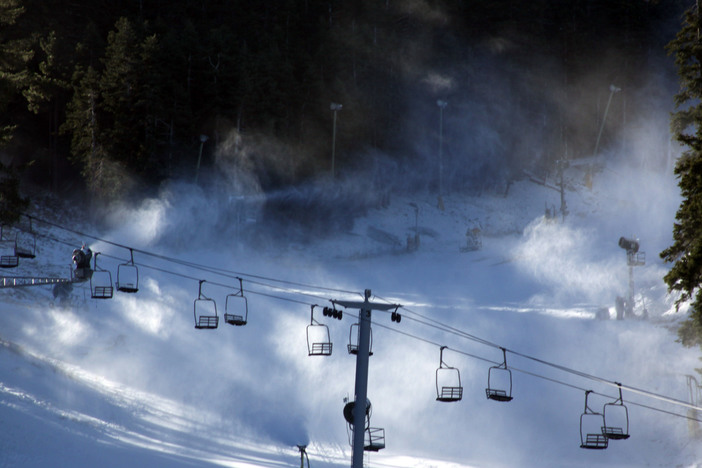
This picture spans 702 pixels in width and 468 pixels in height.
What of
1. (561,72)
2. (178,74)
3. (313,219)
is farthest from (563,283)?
(561,72)

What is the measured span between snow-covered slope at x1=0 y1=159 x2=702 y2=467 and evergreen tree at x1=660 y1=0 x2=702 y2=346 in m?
9.60

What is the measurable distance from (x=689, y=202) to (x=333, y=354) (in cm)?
2222

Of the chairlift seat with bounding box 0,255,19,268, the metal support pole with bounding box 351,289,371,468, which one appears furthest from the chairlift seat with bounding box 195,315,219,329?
the chairlift seat with bounding box 0,255,19,268

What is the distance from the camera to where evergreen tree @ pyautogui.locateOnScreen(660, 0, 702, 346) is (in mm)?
19734

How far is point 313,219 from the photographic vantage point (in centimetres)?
5956

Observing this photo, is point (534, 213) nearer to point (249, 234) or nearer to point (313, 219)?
point (313, 219)

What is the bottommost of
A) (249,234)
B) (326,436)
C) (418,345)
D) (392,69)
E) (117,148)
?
(326,436)

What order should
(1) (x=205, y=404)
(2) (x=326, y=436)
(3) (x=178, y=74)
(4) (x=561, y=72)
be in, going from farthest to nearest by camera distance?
(4) (x=561, y=72)
(3) (x=178, y=74)
(1) (x=205, y=404)
(2) (x=326, y=436)

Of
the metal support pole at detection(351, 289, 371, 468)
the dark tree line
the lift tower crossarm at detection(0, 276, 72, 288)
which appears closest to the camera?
the metal support pole at detection(351, 289, 371, 468)

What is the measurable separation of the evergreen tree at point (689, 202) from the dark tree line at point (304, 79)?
97.3 ft

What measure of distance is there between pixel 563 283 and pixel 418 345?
43.4 feet

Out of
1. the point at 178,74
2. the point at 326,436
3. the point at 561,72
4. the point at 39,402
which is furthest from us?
the point at 561,72

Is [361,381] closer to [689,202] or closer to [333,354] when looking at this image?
[689,202]

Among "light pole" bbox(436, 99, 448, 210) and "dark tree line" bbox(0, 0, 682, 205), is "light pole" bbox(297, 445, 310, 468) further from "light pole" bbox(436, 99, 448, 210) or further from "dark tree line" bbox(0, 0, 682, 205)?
"light pole" bbox(436, 99, 448, 210)
